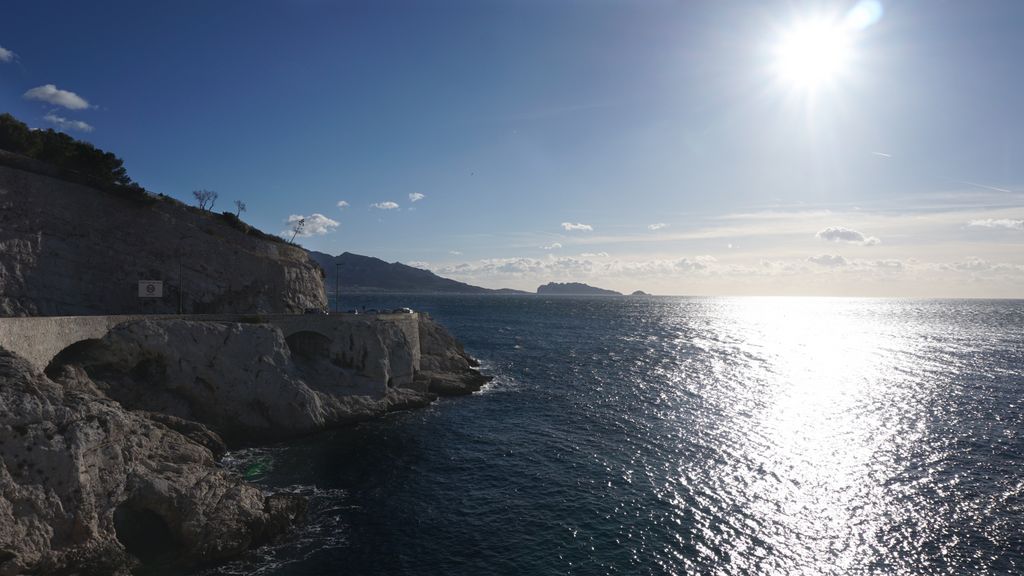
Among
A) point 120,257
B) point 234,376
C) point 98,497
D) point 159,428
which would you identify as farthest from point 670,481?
point 120,257

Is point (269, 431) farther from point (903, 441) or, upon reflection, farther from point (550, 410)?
point (903, 441)

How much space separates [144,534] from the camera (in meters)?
24.8

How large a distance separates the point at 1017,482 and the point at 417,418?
44.3 meters

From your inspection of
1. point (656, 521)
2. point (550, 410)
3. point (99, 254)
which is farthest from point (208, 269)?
point (656, 521)

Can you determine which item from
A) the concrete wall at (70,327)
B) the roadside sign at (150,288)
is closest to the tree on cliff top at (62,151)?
the roadside sign at (150,288)

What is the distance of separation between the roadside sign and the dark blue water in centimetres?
1974

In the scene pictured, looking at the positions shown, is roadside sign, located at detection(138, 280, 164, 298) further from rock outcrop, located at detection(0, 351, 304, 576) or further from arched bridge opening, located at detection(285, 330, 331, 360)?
rock outcrop, located at detection(0, 351, 304, 576)

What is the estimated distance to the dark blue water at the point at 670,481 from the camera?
81.8 feet

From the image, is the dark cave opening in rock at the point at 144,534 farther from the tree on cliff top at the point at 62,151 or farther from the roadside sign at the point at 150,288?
the tree on cliff top at the point at 62,151

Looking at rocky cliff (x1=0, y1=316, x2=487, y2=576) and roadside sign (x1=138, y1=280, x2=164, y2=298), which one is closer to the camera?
rocky cliff (x1=0, y1=316, x2=487, y2=576)

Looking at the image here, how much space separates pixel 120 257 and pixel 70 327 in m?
16.5

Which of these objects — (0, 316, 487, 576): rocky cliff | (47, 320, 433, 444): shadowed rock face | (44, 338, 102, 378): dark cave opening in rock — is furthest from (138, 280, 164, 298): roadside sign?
(44, 338, 102, 378): dark cave opening in rock

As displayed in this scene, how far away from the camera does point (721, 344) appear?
4299 inches

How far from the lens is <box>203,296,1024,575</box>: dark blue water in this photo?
81.8ft
